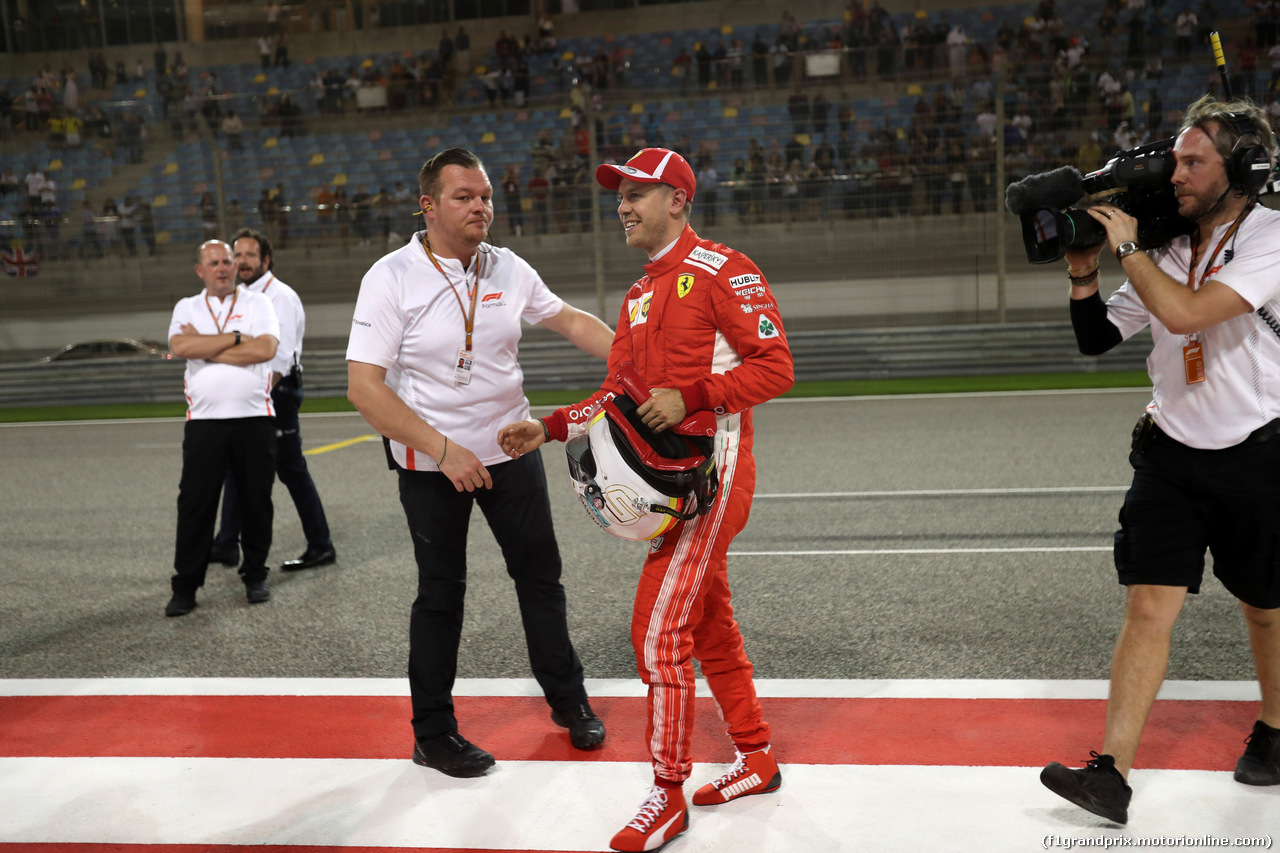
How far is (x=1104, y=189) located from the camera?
302 cm

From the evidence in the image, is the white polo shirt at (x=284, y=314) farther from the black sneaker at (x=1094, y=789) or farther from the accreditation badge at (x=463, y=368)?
the black sneaker at (x=1094, y=789)

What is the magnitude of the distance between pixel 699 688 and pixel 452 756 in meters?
1.12

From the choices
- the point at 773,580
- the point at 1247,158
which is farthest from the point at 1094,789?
the point at 773,580

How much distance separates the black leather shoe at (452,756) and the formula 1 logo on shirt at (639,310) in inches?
61.1

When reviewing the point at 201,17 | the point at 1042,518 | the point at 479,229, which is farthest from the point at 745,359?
the point at 201,17

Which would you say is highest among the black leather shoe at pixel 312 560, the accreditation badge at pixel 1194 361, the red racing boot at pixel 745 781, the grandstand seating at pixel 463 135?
the grandstand seating at pixel 463 135

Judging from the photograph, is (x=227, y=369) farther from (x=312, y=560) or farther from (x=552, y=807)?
(x=552, y=807)

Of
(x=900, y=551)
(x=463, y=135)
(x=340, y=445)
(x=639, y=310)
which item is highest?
(x=463, y=135)

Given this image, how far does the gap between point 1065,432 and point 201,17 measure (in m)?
26.4

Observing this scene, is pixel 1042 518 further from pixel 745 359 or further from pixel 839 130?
pixel 839 130

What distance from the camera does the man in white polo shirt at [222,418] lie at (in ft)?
17.6

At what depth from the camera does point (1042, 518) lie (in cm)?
632

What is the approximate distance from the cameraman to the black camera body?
0.04m

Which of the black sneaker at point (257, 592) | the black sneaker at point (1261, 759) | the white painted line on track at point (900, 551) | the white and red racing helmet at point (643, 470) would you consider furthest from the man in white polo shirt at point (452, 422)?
the white painted line on track at point (900, 551)
